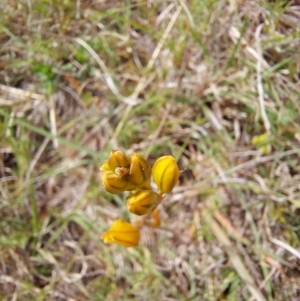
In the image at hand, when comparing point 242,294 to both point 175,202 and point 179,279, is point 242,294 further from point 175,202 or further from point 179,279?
point 175,202

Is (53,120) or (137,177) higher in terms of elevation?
(137,177)

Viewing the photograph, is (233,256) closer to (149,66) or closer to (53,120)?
(149,66)

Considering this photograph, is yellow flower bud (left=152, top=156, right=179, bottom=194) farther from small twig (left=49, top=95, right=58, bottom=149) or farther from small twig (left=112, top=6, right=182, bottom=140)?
small twig (left=49, top=95, right=58, bottom=149)

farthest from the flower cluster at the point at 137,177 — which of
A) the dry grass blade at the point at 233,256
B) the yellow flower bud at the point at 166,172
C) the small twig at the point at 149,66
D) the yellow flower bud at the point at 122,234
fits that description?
the small twig at the point at 149,66

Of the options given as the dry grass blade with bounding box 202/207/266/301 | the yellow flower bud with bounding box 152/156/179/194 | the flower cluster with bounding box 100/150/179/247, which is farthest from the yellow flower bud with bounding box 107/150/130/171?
the dry grass blade with bounding box 202/207/266/301

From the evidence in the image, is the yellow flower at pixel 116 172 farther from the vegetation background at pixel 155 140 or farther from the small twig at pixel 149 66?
the small twig at pixel 149 66

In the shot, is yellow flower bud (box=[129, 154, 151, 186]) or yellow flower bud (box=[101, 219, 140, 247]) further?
yellow flower bud (box=[101, 219, 140, 247])

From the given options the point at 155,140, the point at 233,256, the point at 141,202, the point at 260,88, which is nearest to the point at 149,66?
the point at 155,140
